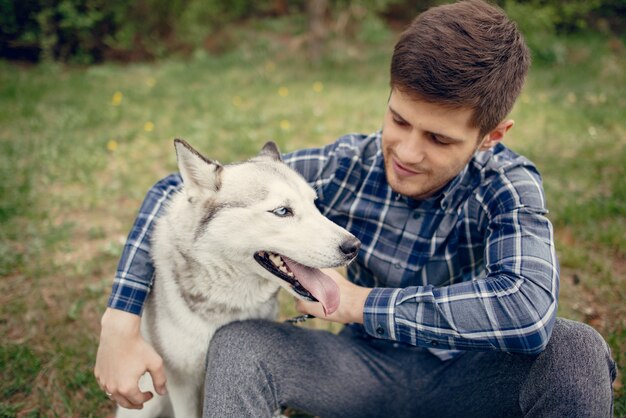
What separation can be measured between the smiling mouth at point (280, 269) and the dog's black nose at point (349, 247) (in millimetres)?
255

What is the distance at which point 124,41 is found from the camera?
9594 mm

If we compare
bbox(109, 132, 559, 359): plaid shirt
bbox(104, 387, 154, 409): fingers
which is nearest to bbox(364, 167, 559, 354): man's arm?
bbox(109, 132, 559, 359): plaid shirt

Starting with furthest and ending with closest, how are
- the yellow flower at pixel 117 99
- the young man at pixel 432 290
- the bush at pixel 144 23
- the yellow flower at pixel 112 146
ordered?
the bush at pixel 144 23
the yellow flower at pixel 117 99
the yellow flower at pixel 112 146
the young man at pixel 432 290

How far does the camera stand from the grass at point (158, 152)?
A: 9.87ft

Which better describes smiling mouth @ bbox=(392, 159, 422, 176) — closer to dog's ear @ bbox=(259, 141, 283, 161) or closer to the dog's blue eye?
the dog's blue eye

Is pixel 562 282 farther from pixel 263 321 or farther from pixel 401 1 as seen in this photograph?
pixel 401 1

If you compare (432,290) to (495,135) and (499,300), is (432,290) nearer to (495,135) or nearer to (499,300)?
(499,300)

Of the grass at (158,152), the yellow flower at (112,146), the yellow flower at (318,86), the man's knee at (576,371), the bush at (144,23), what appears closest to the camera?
the man's knee at (576,371)

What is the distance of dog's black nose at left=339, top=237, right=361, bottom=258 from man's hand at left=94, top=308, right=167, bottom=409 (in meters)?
1.00

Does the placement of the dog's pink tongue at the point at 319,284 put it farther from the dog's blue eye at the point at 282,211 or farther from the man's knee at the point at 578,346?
the man's knee at the point at 578,346

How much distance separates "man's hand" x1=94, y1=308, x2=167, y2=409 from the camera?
2.00 metres

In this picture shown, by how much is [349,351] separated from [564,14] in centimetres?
1083

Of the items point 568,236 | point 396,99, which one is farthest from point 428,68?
point 568,236

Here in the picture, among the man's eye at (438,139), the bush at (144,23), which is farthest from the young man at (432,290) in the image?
the bush at (144,23)
